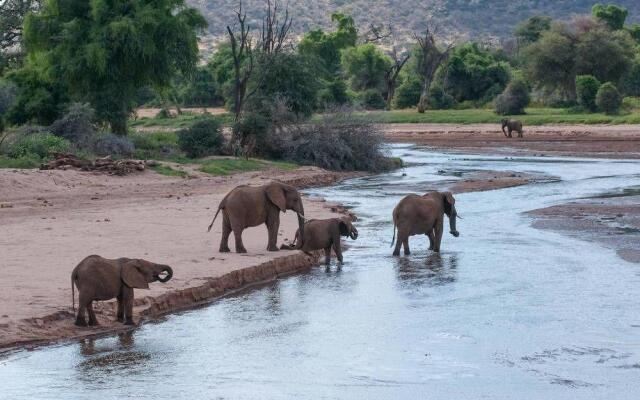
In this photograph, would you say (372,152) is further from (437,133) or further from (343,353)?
(343,353)

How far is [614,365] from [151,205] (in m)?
13.5

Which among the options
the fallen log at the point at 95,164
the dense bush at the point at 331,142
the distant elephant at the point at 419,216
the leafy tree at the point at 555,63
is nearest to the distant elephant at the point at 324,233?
the distant elephant at the point at 419,216

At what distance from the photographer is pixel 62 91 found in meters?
37.0

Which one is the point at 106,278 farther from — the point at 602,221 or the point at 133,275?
the point at 602,221

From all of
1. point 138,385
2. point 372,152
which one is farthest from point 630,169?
point 138,385

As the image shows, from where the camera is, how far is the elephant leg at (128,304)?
12156 mm

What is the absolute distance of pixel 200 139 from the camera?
3638 cm

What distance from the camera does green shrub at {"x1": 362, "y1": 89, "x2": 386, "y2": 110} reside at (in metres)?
70.1

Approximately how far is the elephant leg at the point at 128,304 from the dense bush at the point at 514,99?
166ft

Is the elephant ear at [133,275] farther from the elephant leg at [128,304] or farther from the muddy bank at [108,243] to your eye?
the muddy bank at [108,243]

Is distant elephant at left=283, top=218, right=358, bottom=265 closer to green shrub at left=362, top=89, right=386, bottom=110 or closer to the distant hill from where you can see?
green shrub at left=362, top=89, right=386, bottom=110

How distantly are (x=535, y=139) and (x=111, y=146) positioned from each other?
26.6 meters

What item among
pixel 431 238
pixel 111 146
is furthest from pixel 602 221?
pixel 111 146

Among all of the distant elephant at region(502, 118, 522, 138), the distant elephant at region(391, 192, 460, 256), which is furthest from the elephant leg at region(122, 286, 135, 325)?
the distant elephant at region(502, 118, 522, 138)
